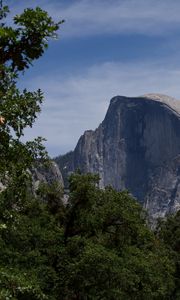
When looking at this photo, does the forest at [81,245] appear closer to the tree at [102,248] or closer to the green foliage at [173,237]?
the tree at [102,248]

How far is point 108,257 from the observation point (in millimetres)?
31406

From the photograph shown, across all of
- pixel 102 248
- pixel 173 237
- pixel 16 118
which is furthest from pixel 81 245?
pixel 173 237

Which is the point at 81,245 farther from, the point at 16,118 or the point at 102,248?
the point at 16,118

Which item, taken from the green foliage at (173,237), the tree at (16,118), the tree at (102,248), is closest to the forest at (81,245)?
the tree at (102,248)

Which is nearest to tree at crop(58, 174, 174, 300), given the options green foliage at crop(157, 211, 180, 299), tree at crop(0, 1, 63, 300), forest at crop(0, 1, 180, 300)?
forest at crop(0, 1, 180, 300)

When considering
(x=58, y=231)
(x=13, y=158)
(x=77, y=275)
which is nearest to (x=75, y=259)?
(x=77, y=275)

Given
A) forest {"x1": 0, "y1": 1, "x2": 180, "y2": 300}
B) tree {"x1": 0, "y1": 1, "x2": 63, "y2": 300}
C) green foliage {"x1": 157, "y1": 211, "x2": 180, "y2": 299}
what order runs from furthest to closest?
green foliage {"x1": 157, "y1": 211, "x2": 180, "y2": 299} → forest {"x1": 0, "y1": 1, "x2": 180, "y2": 300} → tree {"x1": 0, "y1": 1, "x2": 63, "y2": 300}

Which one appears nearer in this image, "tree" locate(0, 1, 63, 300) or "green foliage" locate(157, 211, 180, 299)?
"tree" locate(0, 1, 63, 300)

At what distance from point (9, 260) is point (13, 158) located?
43.5ft

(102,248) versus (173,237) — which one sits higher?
(173,237)

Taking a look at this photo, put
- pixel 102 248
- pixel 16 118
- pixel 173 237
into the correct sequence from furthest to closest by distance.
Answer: pixel 173 237
pixel 102 248
pixel 16 118

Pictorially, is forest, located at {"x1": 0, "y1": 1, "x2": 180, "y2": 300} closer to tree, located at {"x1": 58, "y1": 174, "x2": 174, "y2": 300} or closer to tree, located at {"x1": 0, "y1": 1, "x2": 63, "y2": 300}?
tree, located at {"x1": 58, "y1": 174, "x2": 174, "y2": 300}

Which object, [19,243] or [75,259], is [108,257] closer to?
[75,259]

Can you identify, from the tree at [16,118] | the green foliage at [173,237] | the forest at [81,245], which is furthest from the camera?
the green foliage at [173,237]
